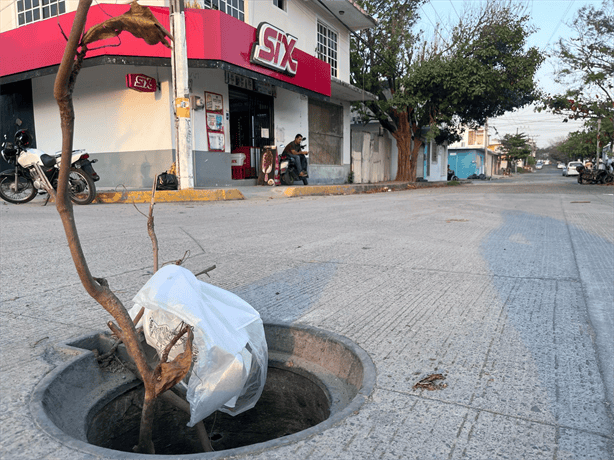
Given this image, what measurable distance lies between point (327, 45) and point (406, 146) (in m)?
5.96

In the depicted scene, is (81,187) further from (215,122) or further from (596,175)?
(596,175)

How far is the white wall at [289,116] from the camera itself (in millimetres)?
14641

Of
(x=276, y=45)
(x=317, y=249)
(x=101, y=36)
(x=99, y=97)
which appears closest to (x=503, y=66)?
(x=276, y=45)

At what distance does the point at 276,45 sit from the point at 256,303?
11.0m

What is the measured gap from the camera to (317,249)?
12.9 ft

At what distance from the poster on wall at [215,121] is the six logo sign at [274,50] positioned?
1.43 m

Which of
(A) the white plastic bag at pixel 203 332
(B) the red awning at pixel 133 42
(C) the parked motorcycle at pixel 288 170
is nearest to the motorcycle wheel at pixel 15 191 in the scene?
(B) the red awning at pixel 133 42

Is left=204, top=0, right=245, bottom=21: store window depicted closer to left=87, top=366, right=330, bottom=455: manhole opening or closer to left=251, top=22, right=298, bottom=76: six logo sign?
left=251, top=22, right=298, bottom=76: six logo sign

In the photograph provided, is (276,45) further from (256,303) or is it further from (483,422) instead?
(483,422)

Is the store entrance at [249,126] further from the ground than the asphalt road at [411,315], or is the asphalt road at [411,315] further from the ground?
the store entrance at [249,126]

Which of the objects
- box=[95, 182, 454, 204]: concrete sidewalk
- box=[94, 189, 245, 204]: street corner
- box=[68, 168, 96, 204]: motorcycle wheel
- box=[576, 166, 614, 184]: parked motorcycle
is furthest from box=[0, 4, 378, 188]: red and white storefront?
box=[576, 166, 614, 184]: parked motorcycle

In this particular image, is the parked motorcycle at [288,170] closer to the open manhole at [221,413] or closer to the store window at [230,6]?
the store window at [230,6]

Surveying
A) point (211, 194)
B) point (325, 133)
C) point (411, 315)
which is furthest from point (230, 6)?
point (411, 315)

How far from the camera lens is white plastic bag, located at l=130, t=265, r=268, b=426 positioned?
1.26m
